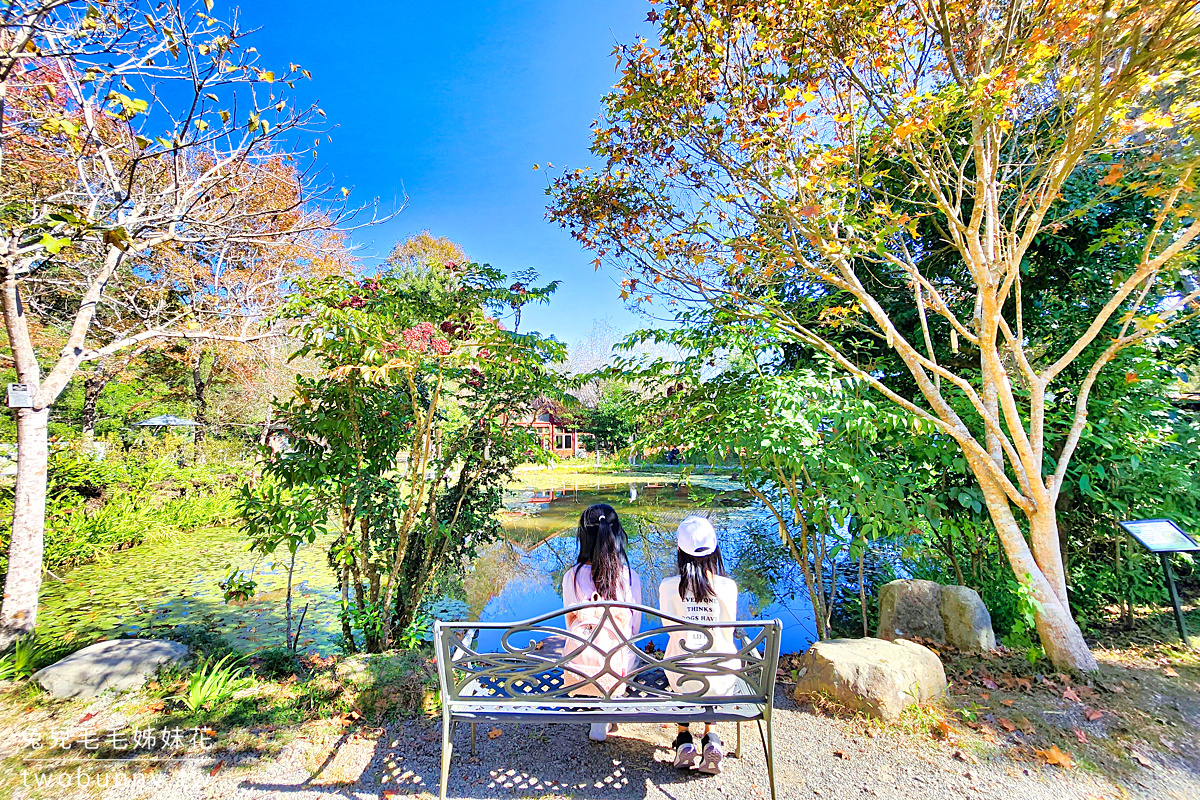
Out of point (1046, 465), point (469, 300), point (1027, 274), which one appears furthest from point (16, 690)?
point (1027, 274)

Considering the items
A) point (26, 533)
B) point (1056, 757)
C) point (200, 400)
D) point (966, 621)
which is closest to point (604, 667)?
point (1056, 757)

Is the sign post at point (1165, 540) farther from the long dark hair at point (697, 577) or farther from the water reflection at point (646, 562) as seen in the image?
the long dark hair at point (697, 577)

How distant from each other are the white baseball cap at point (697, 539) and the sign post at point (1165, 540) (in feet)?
9.78

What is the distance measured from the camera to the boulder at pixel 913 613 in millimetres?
3773

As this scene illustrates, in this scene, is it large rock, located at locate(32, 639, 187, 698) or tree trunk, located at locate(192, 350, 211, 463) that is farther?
tree trunk, located at locate(192, 350, 211, 463)

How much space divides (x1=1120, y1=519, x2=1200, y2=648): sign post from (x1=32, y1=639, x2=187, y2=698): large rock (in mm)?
6308

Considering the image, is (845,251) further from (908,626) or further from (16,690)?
(16,690)

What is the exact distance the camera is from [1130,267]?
420 cm

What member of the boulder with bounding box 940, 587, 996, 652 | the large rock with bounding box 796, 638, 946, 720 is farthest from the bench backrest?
the boulder with bounding box 940, 587, 996, 652

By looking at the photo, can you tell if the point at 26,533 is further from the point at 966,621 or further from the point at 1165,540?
the point at 1165,540

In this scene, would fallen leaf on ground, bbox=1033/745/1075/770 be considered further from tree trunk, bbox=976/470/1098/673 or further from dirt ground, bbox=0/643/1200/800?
tree trunk, bbox=976/470/1098/673

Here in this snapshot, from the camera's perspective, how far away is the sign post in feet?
10.3

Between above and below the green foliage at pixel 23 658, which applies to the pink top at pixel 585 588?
above

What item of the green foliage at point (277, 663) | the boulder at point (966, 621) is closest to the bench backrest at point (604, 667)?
the green foliage at point (277, 663)
